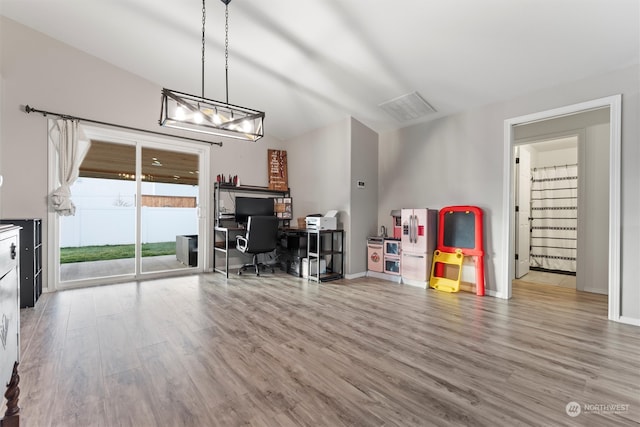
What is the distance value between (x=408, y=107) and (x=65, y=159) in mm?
4854

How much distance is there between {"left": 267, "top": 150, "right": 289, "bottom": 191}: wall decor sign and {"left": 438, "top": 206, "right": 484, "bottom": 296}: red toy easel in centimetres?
321

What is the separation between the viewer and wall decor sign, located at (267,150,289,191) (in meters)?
5.89

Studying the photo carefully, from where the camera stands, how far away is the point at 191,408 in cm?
154

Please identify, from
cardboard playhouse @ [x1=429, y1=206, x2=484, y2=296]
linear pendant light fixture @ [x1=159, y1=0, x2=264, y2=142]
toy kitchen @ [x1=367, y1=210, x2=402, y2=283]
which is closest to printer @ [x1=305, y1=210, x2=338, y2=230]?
toy kitchen @ [x1=367, y1=210, x2=402, y2=283]

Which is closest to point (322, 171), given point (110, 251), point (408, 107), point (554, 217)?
point (408, 107)

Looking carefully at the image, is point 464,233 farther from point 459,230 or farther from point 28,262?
point 28,262

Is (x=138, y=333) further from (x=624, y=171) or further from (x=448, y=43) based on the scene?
(x=624, y=171)

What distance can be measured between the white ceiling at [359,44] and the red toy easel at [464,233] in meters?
1.48

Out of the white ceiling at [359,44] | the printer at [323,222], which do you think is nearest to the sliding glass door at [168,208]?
the white ceiling at [359,44]

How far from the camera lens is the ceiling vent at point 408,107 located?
392cm

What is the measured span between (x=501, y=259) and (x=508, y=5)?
9.23ft

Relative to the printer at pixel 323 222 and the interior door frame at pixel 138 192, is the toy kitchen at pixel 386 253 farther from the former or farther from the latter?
the interior door frame at pixel 138 192

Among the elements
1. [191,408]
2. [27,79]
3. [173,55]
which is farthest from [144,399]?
[27,79]

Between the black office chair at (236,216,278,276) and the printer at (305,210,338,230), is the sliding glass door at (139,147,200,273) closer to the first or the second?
the black office chair at (236,216,278,276)
